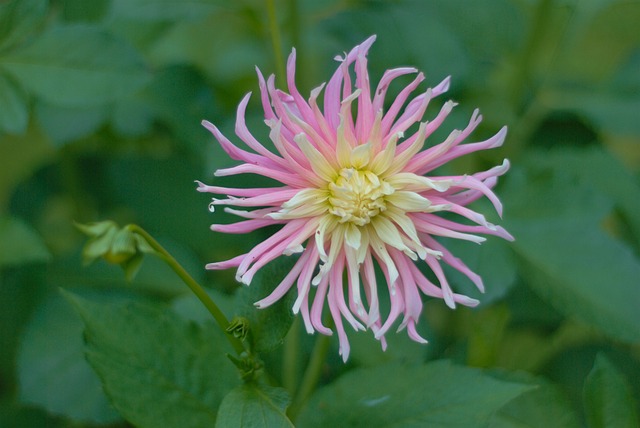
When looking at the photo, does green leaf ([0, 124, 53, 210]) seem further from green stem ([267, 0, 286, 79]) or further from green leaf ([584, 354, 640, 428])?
green leaf ([584, 354, 640, 428])

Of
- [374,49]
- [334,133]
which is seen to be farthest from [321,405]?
[374,49]

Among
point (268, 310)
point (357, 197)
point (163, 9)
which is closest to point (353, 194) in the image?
point (357, 197)

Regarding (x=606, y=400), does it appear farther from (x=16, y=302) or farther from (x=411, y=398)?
(x=16, y=302)

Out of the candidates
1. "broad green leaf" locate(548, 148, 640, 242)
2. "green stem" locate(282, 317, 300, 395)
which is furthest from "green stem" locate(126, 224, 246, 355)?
"broad green leaf" locate(548, 148, 640, 242)

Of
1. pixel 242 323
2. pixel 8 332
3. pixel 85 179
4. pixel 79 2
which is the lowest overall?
pixel 8 332

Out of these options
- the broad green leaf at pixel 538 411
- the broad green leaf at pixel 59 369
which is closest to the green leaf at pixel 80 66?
the broad green leaf at pixel 59 369

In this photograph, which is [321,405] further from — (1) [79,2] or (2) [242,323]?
(1) [79,2]
